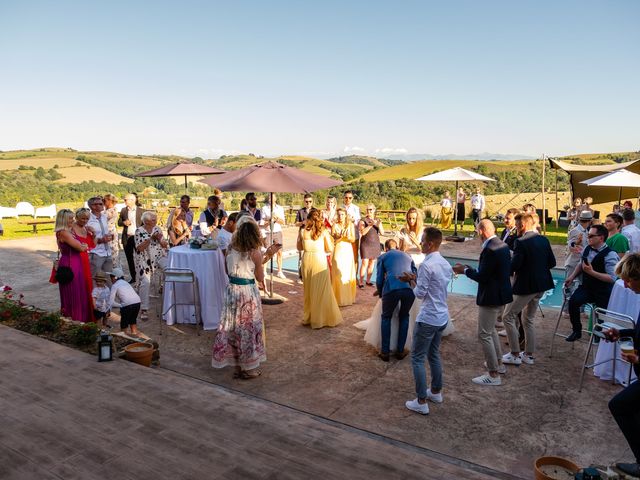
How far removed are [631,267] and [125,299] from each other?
533 centimetres

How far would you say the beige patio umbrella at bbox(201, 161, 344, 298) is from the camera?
273 inches

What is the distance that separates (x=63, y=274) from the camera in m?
5.97

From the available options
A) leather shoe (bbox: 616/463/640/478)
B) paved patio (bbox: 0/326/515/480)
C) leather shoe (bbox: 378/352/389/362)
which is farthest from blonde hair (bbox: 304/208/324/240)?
leather shoe (bbox: 616/463/640/478)

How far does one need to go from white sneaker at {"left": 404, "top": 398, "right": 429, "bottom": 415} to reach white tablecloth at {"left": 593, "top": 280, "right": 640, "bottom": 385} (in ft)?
7.31

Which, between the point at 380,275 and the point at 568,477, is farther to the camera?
the point at 380,275

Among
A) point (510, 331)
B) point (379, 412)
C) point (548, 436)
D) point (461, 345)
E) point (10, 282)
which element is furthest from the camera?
point (10, 282)

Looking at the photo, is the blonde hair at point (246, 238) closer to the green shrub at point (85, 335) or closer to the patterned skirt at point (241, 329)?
the patterned skirt at point (241, 329)

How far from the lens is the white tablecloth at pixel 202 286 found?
6.54m

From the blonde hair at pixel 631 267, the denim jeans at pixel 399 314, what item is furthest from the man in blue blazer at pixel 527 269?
the blonde hair at pixel 631 267

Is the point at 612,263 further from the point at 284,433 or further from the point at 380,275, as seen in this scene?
the point at 284,433

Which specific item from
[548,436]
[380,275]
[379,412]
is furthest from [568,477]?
[380,275]

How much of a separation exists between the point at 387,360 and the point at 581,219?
14.5 ft

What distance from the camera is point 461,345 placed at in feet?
19.8

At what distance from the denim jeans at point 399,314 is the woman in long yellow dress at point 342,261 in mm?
2331
